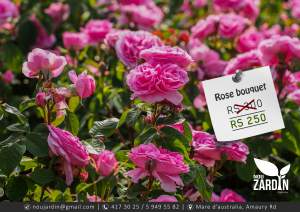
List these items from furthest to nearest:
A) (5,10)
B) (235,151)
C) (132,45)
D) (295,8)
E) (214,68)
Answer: (295,8) < (5,10) < (214,68) < (132,45) < (235,151)

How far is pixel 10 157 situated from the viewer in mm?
1712

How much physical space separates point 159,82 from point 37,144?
1.15 ft

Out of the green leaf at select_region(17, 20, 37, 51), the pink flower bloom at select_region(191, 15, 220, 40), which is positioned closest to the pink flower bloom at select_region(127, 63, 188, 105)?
the pink flower bloom at select_region(191, 15, 220, 40)

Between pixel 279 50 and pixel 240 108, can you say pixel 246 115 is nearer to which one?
pixel 240 108

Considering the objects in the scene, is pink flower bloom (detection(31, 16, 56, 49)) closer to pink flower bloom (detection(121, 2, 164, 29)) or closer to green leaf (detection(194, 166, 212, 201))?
pink flower bloom (detection(121, 2, 164, 29))

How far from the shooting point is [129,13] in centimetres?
310

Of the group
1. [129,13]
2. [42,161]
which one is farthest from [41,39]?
[42,161]

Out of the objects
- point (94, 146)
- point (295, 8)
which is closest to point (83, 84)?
point (94, 146)

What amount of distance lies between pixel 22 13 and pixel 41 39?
0.87 feet

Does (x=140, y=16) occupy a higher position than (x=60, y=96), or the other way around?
(x=60, y=96)

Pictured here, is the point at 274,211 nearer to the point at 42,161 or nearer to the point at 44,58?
the point at 42,161

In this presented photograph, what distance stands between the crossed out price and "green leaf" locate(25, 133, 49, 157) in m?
0.49

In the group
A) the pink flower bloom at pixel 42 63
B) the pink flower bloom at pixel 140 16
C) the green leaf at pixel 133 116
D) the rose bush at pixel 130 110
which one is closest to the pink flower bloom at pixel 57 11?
the rose bush at pixel 130 110

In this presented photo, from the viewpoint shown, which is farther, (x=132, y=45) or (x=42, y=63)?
(x=132, y=45)
